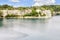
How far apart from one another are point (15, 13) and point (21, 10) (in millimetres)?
862

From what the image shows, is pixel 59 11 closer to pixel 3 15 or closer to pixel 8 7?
pixel 8 7

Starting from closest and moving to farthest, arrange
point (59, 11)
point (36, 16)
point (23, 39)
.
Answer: point (23, 39) → point (36, 16) → point (59, 11)

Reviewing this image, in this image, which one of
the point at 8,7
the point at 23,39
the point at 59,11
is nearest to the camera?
the point at 23,39

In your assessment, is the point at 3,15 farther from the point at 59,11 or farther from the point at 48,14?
the point at 59,11

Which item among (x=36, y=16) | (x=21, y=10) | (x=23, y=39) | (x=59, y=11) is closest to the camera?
(x=23, y=39)

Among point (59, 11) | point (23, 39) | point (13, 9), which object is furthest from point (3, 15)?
point (23, 39)

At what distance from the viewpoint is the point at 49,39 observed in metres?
6.29

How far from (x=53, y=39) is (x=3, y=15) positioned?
43.3ft

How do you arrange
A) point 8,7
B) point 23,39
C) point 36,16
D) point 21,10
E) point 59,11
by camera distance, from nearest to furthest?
point 23,39 < point 36,16 < point 21,10 < point 8,7 < point 59,11

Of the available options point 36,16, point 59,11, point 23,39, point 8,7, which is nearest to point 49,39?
point 23,39

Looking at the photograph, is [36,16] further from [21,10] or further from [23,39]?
[23,39]

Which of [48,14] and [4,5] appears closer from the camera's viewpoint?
[48,14]

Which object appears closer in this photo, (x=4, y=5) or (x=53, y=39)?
(x=53, y=39)

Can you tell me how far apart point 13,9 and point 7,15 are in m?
1.83
